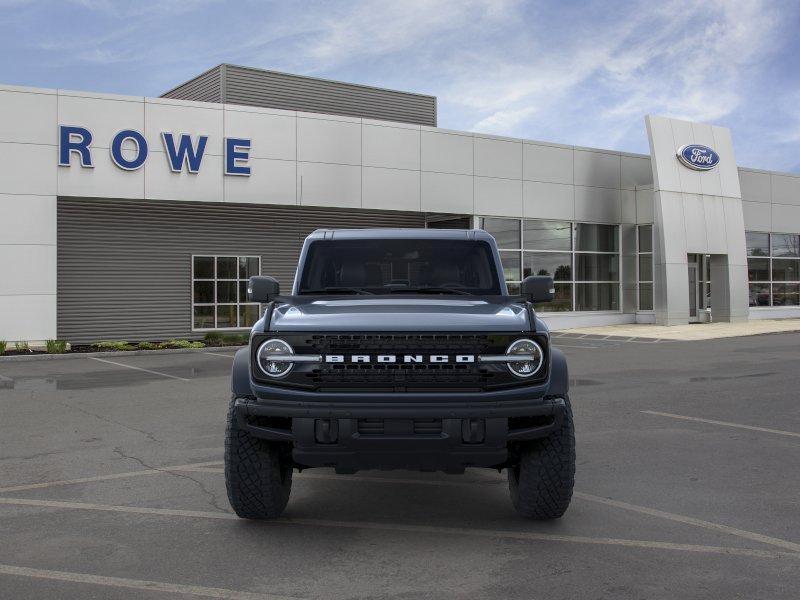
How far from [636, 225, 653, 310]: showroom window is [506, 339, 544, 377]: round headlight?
25.9 metres

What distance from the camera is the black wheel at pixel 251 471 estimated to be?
16.9 feet

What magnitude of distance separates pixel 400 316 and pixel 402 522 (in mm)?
1414

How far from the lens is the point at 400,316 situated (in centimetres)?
504

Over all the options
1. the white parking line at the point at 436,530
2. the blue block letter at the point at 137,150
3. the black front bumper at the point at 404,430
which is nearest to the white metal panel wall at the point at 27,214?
the blue block letter at the point at 137,150

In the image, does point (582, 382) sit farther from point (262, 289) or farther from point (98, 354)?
point (98, 354)

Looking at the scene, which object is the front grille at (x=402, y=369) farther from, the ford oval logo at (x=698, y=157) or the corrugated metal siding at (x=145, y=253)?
the ford oval logo at (x=698, y=157)

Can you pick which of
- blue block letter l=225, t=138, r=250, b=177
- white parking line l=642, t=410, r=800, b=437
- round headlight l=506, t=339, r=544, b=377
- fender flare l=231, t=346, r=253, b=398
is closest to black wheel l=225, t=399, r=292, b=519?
fender flare l=231, t=346, r=253, b=398

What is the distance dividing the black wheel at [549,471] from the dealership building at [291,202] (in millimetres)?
16992

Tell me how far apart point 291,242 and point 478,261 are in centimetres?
1856

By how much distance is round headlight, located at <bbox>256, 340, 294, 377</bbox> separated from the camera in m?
4.93

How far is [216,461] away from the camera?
7.33 meters

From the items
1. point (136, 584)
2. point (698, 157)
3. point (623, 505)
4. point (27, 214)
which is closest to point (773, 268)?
point (698, 157)

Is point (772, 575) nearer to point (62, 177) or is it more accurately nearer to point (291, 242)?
point (62, 177)

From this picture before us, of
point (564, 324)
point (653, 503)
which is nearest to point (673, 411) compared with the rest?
point (653, 503)
